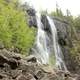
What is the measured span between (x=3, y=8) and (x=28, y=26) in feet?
18.6

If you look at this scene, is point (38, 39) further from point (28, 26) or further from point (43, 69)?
point (43, 69)

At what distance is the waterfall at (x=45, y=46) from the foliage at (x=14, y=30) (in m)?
1.38

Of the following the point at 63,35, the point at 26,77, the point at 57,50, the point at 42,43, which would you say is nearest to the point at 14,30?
the point at 42,43

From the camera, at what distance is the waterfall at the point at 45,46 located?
36125 millimetres

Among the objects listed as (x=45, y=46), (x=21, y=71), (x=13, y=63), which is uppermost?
(x=45, y=46)

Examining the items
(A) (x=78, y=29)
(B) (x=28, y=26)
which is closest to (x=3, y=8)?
(B) (x=28, y=26)

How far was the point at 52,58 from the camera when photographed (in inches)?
1485

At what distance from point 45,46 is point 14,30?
532 cm

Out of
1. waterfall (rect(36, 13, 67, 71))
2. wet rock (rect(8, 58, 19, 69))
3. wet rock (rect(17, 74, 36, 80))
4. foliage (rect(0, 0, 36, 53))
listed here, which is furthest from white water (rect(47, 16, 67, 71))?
wet rock (rect(17, 74, 36, 80))

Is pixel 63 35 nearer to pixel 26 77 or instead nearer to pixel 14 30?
pixel 14 30

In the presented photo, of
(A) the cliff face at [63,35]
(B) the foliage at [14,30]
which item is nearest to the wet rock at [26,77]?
(B) the foliage at [14,30]

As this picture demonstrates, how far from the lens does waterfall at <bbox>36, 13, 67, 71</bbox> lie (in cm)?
3612

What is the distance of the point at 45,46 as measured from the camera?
3797 centimetres

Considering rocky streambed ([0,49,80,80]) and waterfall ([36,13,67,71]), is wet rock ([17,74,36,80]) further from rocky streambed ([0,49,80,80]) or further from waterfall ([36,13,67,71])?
waterfall ([36,13,67,71])
